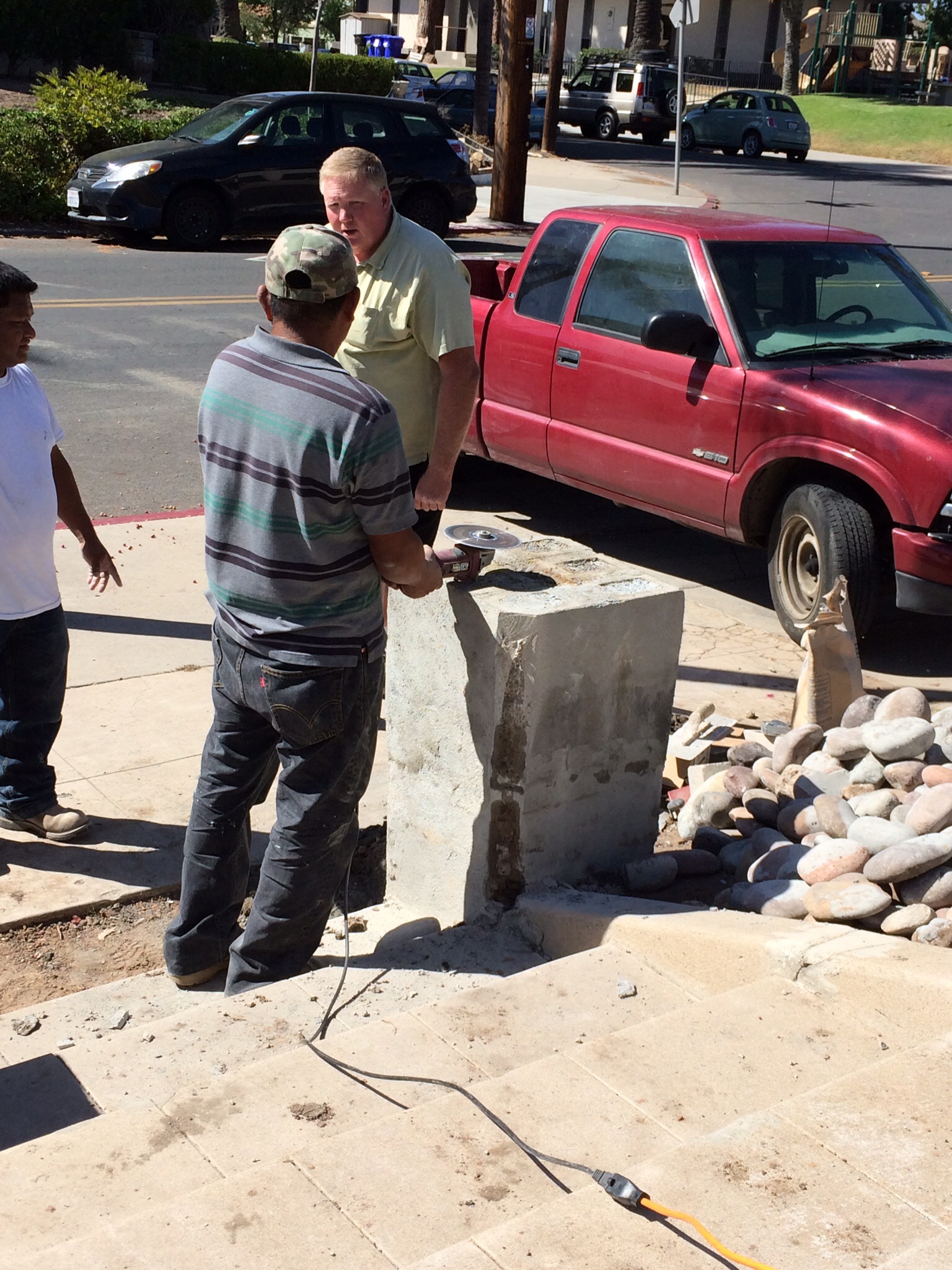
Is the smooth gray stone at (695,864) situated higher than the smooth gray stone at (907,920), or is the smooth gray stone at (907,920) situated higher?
the smooth gray stone at (907,920)

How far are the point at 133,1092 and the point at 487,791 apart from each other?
119cm

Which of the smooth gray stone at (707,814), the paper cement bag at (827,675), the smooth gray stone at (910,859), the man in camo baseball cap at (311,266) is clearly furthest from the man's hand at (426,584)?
the paper cement bag at (827,675)

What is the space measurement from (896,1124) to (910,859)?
4.27 feet

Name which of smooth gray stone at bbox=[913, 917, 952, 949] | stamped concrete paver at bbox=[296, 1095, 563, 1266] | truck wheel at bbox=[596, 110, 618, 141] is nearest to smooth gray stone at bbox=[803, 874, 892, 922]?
smooth gray stone at bbox=[913, 917, 952, 949]

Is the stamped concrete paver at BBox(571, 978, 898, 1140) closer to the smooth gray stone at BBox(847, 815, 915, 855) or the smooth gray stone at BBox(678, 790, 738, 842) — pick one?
the smooth gray stone at BBox(847, 815, 915, 855)

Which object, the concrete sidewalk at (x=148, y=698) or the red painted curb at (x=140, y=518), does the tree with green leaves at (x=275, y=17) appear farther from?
the concrete sidewalk at (x=148, y=698)

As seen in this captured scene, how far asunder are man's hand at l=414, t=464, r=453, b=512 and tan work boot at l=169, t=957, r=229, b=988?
1592 mm

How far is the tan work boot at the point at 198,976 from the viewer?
12.5 ft

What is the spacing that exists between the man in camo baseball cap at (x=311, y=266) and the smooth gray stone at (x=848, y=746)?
257 cm

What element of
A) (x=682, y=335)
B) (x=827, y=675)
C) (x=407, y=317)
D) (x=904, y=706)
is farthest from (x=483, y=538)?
(x=682, y=335)

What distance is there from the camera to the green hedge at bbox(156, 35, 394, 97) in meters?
33.2

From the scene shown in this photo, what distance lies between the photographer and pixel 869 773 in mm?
4613

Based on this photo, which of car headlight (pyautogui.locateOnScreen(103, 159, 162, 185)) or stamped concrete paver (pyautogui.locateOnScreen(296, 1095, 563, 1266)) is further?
car headlight (pyautogui.locateOnScreen(103, 159, 162, 185))

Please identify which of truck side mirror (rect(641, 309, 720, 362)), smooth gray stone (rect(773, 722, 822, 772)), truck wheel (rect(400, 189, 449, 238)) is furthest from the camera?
truck wheel (rect(400, 189, 449, 238))
